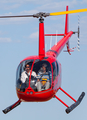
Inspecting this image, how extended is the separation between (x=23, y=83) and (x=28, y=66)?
121 cm

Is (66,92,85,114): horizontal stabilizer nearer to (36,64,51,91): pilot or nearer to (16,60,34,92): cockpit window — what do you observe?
(36,64,51,91): pilot

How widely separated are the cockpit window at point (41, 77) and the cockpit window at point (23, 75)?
0.40 metres

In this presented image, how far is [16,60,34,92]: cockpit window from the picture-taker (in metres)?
17.7

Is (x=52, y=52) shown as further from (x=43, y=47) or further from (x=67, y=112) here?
(x=67, y=112)

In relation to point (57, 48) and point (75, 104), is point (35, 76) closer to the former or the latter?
point (75, 104)

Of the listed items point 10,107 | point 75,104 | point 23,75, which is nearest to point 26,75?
point 23,75

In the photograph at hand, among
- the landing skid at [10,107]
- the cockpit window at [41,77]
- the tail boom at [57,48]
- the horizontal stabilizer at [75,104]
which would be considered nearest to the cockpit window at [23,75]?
the cockpit window at [41,77]

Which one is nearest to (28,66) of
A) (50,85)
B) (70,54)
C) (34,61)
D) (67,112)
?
(34,61)

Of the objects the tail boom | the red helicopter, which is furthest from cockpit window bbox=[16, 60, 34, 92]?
the tail boom

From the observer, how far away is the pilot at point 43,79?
57.7 feet

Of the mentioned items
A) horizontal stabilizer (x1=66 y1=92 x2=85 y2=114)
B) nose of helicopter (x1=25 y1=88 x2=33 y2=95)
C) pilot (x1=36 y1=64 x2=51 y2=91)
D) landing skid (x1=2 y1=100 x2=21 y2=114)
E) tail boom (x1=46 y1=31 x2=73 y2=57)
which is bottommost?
landing skid (x1=2 y1=100 x2=21 y2=114)

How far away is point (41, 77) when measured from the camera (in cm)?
1766

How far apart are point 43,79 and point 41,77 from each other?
0.18 metres

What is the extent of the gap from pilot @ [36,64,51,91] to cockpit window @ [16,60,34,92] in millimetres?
694
